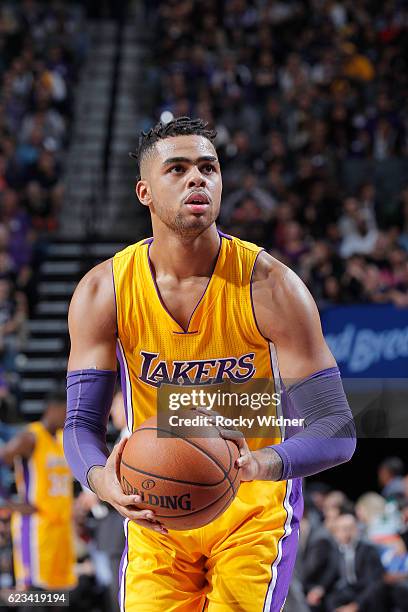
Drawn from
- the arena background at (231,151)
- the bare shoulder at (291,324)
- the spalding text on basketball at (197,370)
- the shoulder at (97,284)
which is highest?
the arena background at (231,151)

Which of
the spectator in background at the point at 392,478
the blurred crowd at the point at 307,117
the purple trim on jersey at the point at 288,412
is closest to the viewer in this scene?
the purple trim on jersey at the point at 288,412

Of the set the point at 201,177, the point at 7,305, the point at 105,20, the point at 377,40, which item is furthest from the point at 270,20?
the point at 201,177

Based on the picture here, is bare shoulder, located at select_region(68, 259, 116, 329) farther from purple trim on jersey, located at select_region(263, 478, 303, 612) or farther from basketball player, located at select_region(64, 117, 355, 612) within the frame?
purple trim on jersey, located at select_region(263, 478, 303, 612)

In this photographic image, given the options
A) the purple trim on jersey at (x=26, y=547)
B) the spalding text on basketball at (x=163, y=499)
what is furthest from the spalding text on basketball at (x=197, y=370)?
the purple trim on jersey at (x=26, y=547)

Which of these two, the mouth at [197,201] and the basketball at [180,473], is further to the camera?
the mouth at [197,201]

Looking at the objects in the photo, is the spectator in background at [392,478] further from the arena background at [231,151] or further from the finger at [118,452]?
the finger at [118,452]

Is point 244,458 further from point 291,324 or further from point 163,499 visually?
point 291,324

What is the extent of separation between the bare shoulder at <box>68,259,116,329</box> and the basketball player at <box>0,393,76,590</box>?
12.4ft

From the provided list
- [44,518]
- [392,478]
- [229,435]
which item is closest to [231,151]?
[392,478]

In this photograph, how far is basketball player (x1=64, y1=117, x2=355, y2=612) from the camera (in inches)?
137

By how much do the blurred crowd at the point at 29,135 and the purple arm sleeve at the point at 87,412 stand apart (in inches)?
241

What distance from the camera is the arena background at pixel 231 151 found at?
966 cm

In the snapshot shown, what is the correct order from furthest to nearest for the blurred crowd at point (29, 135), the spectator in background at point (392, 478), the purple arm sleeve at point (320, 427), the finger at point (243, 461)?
the blurred crowd at point (29, 135) → the spectator in background at point (392, 478) → the purple arm sleeve at point (320, 427) → the finger at point (243, 461)

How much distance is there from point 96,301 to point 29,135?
346 inches
